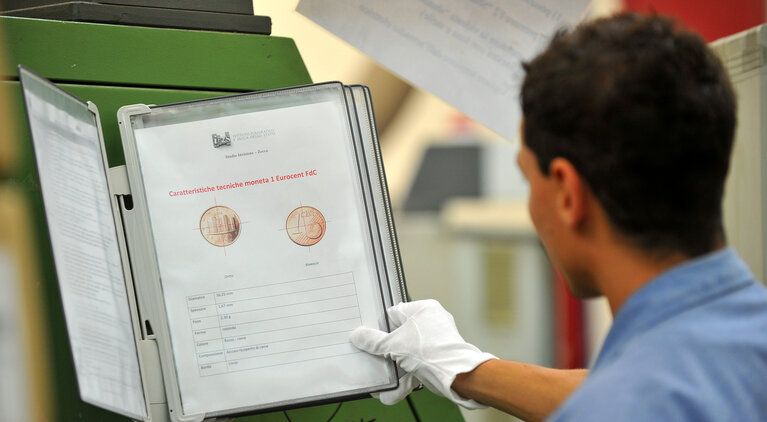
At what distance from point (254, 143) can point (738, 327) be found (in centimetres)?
70

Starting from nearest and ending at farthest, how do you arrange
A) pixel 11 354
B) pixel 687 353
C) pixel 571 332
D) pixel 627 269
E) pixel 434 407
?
pixel 11 354 < pixel 687 353 < pixel 627 269 < pixel 434 407 < pixel 571 332

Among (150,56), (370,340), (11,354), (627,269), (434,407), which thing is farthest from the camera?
(434,407)

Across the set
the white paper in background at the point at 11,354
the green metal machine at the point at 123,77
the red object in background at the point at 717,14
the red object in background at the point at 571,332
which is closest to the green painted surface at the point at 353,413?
the green metal machine at the point at 123,77

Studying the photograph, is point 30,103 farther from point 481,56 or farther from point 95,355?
point 481,56

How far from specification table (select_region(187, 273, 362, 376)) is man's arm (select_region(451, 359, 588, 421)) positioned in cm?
20

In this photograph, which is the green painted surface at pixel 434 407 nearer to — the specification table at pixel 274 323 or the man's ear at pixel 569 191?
the specification table at pixel 274 323

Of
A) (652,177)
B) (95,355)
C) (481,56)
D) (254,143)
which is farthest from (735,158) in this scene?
(95,355)

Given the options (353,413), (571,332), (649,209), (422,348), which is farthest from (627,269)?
(571,332)

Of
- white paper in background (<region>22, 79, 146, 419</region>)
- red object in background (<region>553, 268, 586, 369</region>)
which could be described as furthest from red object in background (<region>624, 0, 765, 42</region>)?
red object in background (<region>553, 268, 586, 369</region>)

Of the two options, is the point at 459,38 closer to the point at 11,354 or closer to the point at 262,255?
the point at 262,255

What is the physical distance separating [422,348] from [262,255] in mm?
254

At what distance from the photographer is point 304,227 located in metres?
1.15

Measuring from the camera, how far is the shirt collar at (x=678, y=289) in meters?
0.70

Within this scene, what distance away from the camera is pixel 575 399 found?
0.64 meters
